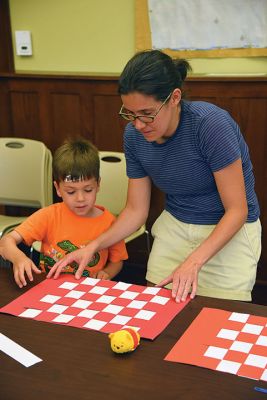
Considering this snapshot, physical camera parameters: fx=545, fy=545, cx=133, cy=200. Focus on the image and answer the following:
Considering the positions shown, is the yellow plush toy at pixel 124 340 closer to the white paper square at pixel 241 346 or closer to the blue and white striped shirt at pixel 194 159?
the white paper square at pixel 241 346

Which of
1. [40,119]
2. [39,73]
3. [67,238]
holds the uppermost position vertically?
[39,73]

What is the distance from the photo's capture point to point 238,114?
2.96m

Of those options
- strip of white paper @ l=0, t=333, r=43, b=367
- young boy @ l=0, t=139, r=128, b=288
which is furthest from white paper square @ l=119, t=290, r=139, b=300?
young boy @ l=0, t=139, r=128, b=288

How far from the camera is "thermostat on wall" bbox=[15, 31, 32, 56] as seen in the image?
3.41m

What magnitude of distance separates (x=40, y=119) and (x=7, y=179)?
496mm

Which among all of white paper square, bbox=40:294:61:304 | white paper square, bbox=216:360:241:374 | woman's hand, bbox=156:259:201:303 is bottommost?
white paper square, bbox=40:294:61:304

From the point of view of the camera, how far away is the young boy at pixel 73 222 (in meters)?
2.02

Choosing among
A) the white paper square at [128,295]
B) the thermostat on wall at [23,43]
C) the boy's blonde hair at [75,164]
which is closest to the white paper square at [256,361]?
the white paper square at [128,295]

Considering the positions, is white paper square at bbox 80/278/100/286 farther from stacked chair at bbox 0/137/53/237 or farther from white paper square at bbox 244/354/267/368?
stacked chair at bbox 0/137/53/237

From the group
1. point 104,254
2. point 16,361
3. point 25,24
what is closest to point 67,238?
point 104,254

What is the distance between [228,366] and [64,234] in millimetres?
1026

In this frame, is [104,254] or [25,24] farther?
[25,24]

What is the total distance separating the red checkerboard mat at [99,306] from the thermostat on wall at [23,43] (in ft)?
7.18

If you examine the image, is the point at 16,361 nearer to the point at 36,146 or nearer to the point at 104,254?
the point at 104,254
